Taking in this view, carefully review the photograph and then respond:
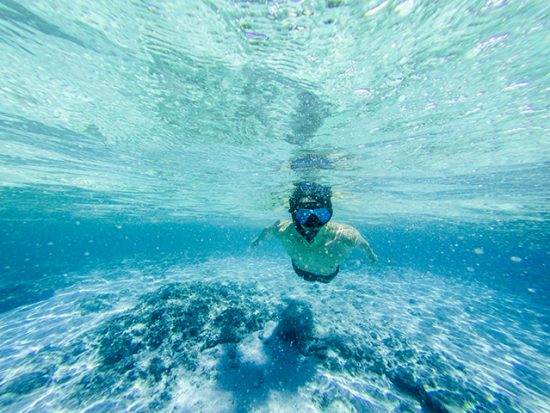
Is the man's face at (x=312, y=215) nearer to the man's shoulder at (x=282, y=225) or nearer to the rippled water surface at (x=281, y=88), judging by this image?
the man's shoulder at (x=282, y=225)

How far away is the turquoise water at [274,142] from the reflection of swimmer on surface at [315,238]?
2232mm

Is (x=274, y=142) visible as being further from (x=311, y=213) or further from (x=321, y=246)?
(x=321, y=246)

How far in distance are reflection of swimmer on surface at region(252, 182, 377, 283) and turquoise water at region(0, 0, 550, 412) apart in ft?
7.32

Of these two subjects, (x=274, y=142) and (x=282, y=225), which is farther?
(x=274, y=142)

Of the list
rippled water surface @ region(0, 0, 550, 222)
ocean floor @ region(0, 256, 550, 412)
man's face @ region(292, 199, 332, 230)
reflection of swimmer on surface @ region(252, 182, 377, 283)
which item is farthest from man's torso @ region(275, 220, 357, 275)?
rippled water surface @ region(0, 0, 550, 222)

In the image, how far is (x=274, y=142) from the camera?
9.91 metres

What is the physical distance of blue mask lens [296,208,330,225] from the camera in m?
6.45

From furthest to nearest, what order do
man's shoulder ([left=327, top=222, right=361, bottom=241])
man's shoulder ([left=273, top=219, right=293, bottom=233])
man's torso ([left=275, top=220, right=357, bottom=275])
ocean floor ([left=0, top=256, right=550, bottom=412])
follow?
man's shoulder ([left=273, top=219, right=293, bottom=233])
man's torso ([left=275, top=220, right=357, bottom=275])
man's shoulder ([left=327, top=222, right=361, bottom=241])
ocean floor ([left=0, top=256, right=550, bottom=412])

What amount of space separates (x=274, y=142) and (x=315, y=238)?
16.4 feet

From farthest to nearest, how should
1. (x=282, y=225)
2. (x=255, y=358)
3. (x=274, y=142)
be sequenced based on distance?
1. (x=274, y=142)
2. (x=282, y=225)
3. (x=255, y=358)

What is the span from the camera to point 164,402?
4805 mm

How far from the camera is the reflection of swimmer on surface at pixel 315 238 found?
6.54 meters

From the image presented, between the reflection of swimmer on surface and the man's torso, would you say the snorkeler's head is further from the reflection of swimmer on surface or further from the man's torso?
the man's torso

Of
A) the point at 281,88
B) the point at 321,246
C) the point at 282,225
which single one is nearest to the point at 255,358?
the point at 321,246
